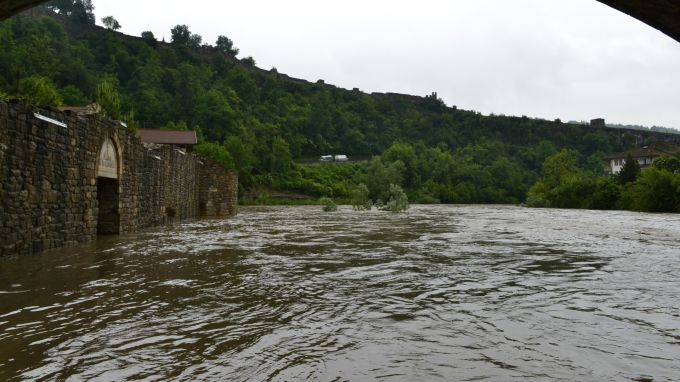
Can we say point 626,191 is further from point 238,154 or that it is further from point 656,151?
point 656,151

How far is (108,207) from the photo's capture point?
41.5ft

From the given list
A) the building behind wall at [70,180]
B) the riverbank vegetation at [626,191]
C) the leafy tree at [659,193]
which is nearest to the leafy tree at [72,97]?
the building behind wall at [70,180]

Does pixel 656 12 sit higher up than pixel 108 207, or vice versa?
pixel 656 12

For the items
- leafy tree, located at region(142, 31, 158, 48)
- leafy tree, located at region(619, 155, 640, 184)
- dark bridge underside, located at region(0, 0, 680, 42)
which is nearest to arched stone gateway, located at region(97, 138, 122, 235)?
dark bridge underside, located at region(0, 0, 680, 42)

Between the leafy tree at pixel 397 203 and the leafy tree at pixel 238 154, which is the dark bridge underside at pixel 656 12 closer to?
the leafy tree at pixel 397 203

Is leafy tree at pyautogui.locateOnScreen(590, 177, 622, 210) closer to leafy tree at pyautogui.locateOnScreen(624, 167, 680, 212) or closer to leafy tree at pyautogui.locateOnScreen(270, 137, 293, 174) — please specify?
leafy tree at pyautogui.locateOnScreen(624, 167, 680, 212)

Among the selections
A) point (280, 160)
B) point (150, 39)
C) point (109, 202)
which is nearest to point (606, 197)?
point (109, 202)

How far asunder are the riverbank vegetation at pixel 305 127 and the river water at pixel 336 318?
27.2 m

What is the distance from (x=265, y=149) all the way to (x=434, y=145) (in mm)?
59530

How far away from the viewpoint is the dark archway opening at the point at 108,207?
12.6 meters

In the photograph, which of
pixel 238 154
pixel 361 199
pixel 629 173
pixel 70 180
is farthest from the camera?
pixel 238 154

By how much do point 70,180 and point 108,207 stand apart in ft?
9.02

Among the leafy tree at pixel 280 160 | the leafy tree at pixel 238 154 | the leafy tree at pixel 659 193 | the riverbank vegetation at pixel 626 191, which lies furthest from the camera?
the leafy tree at pixel 280 160

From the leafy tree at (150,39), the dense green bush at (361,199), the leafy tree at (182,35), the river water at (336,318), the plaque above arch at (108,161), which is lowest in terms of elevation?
the river water at (336,318)
